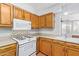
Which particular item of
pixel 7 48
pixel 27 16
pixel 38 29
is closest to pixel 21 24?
pixel 27 16

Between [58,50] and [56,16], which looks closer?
[56,16]

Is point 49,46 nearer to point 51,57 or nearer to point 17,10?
point 51,57

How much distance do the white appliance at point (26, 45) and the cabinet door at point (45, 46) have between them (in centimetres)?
12

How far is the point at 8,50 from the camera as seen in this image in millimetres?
985

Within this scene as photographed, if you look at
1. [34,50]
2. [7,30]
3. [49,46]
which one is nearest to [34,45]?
[34,50]

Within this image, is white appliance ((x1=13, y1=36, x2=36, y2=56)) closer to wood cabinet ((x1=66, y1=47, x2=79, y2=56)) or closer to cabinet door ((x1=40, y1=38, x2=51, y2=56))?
cabinet door ((x1=40, y1=38, x2=51, y2=56))

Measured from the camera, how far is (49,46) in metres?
1.22

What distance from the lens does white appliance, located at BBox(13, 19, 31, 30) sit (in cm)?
103

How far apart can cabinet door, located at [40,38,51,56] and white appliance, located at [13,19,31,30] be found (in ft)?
0.94

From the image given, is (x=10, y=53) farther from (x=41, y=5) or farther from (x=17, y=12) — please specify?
(x=41, y=5)

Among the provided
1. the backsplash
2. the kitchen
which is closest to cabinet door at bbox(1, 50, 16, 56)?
the kitchen

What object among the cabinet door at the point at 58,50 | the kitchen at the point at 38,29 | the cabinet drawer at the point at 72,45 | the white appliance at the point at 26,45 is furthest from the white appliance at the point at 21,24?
the cabinet drawer at the point at 72,45

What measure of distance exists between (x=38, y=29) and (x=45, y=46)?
0.96 ft

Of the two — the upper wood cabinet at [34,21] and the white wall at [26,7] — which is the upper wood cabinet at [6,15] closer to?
the white wall at [26,7]
